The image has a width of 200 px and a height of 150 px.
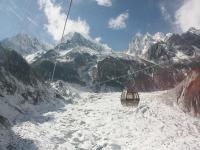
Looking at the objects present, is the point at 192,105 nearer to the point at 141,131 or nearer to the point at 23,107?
the point at 141,131

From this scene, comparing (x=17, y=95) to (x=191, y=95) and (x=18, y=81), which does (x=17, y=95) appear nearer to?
(x=18, y=81)

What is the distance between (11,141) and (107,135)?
11.5 m

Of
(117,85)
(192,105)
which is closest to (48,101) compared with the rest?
(192,105)

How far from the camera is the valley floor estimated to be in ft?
108

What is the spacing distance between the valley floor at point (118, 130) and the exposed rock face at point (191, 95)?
1347 mm

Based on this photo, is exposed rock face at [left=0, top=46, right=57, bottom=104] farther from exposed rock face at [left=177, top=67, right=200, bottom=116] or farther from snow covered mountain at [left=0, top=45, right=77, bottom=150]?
exposed rock face at [left=177, top=67, right=200, bottom=116]

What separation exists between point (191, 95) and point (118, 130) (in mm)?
15921

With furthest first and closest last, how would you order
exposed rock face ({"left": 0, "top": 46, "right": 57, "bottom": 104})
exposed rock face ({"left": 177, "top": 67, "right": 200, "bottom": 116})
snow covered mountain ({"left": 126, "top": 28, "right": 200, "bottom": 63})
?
1. snow covered mountain ({"left": 126, "top": 28, "right": 200, "bottom": 63})
2. exposed rock face ({"left": 0, "top": 46, "right": 57, "bottom": 104})
3. exposed rock face ({"left": 177, "top": 67, "right": 200, "bottom": 116})

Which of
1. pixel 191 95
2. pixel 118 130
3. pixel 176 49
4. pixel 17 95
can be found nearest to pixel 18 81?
pixel 17 95

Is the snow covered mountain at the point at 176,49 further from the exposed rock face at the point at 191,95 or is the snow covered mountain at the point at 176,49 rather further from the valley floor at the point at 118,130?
the valley floor at the point at 118,130

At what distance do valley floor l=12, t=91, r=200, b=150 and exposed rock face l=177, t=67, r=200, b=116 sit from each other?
135 centimetres

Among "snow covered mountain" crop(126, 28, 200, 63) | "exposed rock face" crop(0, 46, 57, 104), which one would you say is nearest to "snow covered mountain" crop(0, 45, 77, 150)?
"exposed rock face" crop(0, 46, 57, 104)

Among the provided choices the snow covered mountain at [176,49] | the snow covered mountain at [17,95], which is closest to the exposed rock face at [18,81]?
the snow covered mountain at [17,95]

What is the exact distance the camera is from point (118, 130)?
40031 millimetres
